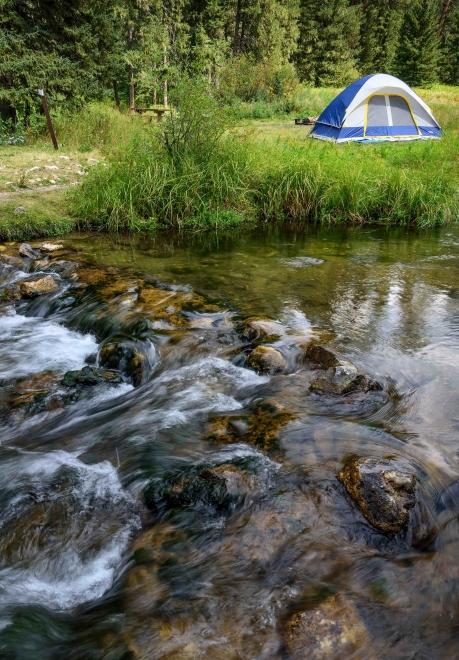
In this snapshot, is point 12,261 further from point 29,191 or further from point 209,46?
point 209,46

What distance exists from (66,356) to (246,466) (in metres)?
2.76

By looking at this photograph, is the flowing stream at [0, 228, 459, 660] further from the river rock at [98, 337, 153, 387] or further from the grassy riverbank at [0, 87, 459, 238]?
the grassy riverbank at [0, 87, 459, 238]

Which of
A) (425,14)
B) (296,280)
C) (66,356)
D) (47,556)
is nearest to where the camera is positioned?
(47,556)

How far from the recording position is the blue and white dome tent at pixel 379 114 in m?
16.1

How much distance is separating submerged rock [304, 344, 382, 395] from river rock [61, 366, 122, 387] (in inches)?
72.7

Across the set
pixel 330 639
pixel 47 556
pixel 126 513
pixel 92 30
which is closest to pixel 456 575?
pixel 330 639

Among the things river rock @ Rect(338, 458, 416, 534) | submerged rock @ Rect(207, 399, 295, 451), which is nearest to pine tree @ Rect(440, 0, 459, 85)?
submerged rock @ Rect(207, 399, 295, 451)

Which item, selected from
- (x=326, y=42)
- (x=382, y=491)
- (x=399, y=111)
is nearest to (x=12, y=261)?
(x=382, y=491)

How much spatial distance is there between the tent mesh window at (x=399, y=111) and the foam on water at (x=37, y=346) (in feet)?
47.5

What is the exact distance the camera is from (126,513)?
3.14 meters

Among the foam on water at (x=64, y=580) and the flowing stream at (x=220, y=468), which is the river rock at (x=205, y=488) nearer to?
the flowing stream at (x=220, y=468)

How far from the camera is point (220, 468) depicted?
3.27 meters

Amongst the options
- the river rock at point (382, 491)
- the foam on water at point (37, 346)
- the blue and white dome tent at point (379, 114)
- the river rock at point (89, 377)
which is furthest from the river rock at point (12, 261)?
the blue and white dome tent at point (379, 114)

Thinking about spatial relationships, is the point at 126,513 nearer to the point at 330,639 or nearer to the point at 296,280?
the point at 330,639
